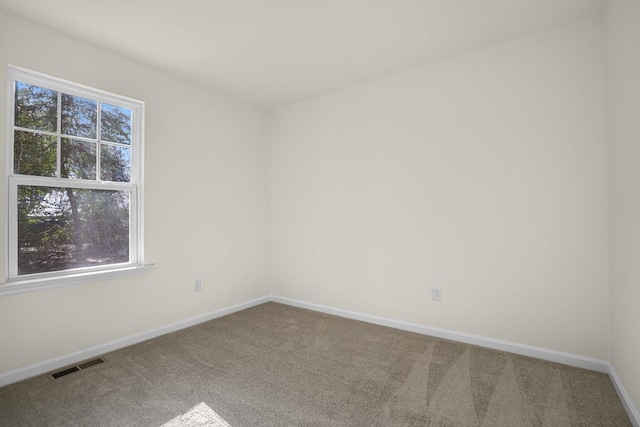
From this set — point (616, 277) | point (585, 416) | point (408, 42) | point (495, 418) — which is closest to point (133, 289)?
point (495, 418)

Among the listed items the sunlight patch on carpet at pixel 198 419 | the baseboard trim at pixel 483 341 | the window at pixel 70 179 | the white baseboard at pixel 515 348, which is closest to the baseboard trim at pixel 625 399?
the white baseboard at pixel 515 348

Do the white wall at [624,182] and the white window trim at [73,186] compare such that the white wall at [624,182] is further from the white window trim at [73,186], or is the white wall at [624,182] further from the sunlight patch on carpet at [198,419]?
the white window trim at [73,186]

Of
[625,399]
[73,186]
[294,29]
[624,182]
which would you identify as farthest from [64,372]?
[624,182]

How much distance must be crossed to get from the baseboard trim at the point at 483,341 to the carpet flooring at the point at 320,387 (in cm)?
8

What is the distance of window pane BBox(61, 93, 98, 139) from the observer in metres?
2.54

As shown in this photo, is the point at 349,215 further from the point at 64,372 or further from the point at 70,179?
the point at 64,372

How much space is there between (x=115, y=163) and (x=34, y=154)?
0.56m

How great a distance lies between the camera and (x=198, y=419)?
1.82 metres

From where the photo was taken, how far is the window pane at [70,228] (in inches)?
92.1

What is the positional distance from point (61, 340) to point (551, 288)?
3.85 m

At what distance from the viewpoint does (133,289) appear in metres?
2.87

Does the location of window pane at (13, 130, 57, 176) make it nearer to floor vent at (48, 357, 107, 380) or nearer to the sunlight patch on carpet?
floor vent at (48, 357, 107, 380)

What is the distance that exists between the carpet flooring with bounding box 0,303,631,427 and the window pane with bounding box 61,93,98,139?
6.20 ft

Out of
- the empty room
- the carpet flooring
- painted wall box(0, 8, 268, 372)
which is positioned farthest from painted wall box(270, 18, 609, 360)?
painted wall box(0, 8, 268, 372)
